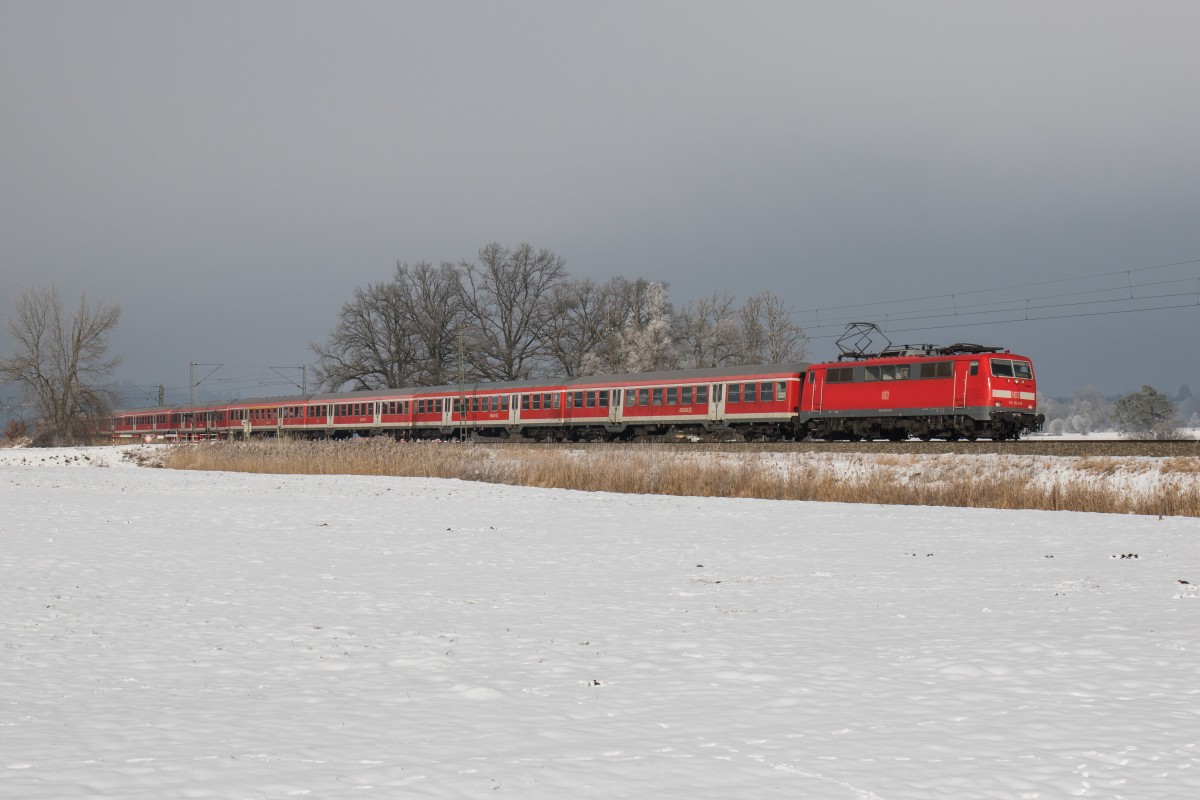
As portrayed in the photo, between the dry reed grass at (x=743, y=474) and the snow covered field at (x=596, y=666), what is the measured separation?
5494 mm

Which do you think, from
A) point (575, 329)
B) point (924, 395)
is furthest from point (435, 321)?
point (924, 395)

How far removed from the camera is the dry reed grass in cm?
2167

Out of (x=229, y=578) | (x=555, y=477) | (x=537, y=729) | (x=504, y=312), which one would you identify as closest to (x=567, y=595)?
(x=229, y=578)

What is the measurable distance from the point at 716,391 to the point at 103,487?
23800 millimetres

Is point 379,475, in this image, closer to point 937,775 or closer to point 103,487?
point 103,487

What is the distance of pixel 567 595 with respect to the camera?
1092cm

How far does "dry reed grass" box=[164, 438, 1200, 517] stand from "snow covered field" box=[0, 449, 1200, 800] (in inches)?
216

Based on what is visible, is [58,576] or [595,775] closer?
[595,775]

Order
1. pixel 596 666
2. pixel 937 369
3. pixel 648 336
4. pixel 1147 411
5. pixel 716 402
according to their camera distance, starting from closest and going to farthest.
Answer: pixel 596 666, pixel 937 369, pixel 716 402, pixel 648 336, pixel 1147 411

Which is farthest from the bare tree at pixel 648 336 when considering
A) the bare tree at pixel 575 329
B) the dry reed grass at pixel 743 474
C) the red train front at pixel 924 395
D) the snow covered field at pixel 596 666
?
the snow covered field at pixel 596 666

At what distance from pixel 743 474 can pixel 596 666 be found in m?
19.3

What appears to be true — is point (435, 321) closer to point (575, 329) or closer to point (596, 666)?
point (575, 329)

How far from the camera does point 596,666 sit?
766 cm

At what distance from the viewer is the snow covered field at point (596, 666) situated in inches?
202
